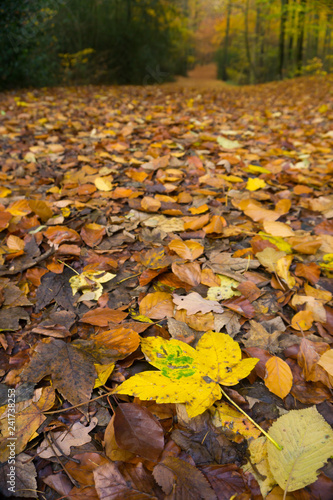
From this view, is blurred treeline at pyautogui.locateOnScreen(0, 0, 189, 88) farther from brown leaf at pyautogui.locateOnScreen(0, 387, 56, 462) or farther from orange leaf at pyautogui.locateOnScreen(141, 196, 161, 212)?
brown leaf at pyautogui.locateOnScreen(0, 387, 56, 462)

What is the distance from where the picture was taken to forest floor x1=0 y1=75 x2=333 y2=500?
0.71m

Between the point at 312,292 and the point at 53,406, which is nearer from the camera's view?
the point at 53,406

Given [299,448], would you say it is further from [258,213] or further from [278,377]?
[258,213]

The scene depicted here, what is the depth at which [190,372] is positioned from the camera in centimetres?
84

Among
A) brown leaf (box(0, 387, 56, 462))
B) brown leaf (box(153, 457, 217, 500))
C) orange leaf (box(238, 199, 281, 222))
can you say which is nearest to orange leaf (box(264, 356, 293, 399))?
brown leaf (box(153, 457, 217, 500))

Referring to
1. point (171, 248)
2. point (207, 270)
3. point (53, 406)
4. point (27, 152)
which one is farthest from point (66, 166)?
point (53, 406)

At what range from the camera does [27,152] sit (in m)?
2.71

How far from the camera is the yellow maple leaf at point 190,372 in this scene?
780 mm

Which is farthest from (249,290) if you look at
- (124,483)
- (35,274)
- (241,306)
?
(35,274)

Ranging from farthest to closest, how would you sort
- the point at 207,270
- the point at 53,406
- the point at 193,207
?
the point at 193,207 < the point at 207,270 < the point at 53,406

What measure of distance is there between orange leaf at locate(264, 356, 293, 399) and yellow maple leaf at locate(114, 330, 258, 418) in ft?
0.24

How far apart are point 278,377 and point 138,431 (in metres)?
0.42

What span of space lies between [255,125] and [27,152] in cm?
285

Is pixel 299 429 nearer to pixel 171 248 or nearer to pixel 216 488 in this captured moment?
pixel 216 488
